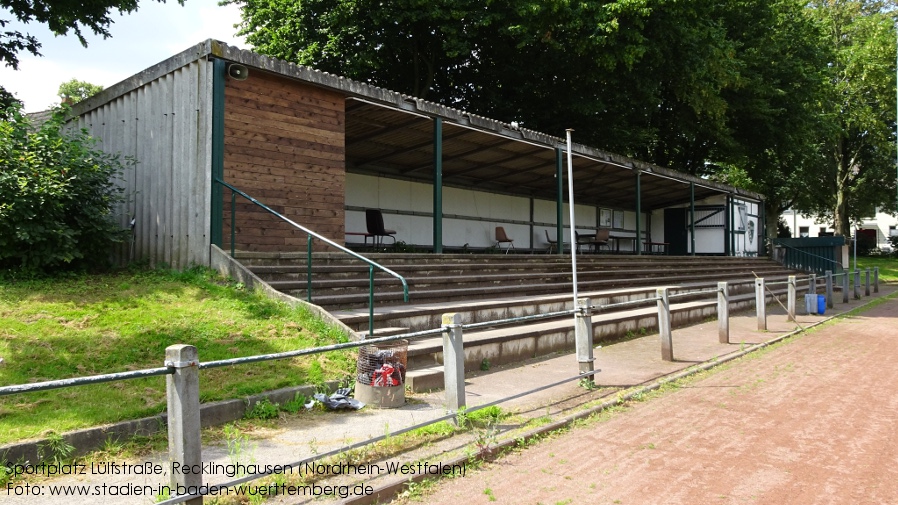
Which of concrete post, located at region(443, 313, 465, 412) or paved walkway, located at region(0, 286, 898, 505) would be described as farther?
concrete post, located at region(443, 313, 465, 412)

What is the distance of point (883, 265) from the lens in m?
42.8

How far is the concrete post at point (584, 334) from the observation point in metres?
7.07

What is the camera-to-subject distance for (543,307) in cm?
1116

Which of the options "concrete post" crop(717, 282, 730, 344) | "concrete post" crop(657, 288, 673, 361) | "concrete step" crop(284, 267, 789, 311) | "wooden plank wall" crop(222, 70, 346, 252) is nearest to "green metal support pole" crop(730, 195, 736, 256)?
"concrete step" crop(284, 267, 789, 311)

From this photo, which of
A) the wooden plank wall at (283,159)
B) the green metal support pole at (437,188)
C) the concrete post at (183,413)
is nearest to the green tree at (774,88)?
the green metal support pole at (437,188)

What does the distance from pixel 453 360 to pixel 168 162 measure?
21.4ft

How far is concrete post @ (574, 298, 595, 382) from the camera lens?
23.2 feet

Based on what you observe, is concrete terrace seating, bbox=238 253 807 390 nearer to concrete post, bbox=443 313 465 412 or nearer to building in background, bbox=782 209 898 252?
concrete post, bbox=443 313 465 412

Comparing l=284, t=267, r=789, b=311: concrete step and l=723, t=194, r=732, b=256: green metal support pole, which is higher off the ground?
l=723, t=194, r=732, b=256: green metal support pole

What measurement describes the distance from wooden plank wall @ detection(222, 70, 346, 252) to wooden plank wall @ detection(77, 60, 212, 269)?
0.36 m

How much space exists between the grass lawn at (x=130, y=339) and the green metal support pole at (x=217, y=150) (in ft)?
2.42

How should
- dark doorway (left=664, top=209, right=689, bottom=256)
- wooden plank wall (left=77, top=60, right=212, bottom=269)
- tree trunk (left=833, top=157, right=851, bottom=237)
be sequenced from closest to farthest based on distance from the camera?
wooden plank wall (left=77, top=60, right=212, bottom=269)
dark doorway (left=664, top=209, right=689, bottom=256)
tree trunk (left=833, top=157, right=851, bottom=237)

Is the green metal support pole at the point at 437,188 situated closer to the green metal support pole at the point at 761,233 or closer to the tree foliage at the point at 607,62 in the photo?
the tree foliage at the point at 607,62

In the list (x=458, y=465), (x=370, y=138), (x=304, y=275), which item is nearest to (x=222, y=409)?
(x=458, y=465)
